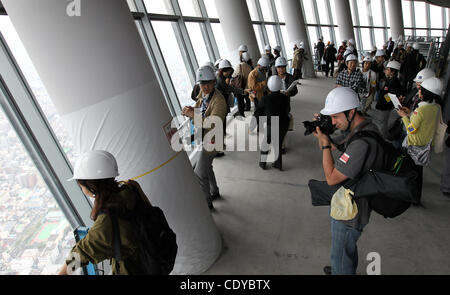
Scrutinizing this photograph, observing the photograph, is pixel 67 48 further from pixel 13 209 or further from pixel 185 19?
pixel 185 19

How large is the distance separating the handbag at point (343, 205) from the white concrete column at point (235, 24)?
7.57 metres

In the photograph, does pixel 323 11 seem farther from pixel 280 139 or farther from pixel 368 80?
pixel 280 139

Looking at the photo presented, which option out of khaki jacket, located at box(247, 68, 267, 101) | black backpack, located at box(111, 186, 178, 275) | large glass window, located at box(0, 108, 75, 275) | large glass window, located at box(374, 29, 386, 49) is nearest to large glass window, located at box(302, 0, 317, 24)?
large glass window, located at box(374, 29, 386, 49)

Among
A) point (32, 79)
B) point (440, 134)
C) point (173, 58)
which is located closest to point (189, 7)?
point (173, 58)

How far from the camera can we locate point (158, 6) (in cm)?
691

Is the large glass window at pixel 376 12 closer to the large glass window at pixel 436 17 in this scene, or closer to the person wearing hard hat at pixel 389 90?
the large glass window at pixel 436 17

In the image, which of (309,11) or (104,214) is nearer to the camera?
(104,214)

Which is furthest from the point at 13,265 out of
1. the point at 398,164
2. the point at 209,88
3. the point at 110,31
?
the point at 398,164

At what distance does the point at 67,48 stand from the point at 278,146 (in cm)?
351

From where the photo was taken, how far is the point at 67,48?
2016 mm

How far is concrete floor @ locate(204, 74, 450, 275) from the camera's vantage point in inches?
115

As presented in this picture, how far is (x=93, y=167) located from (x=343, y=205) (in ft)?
5.76

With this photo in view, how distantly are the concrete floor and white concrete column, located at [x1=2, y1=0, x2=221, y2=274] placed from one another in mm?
1130
